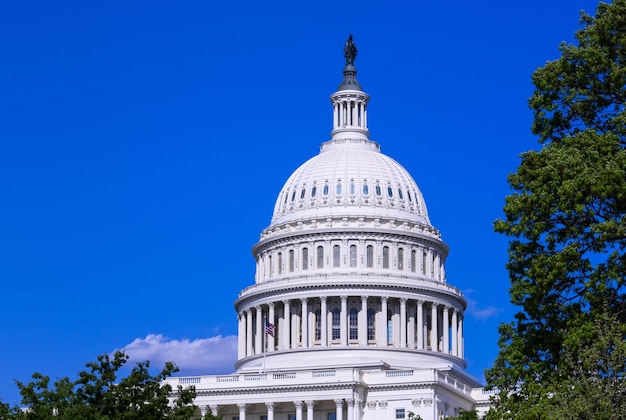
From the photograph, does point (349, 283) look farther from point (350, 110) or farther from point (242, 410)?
point (350, 110)

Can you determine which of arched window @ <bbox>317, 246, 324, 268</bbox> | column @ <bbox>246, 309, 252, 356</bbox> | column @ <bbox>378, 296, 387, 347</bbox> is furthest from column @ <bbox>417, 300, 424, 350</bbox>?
column @ <bbox>246, 309, 252, 356</bbox>

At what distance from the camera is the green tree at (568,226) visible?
54656 millimetres

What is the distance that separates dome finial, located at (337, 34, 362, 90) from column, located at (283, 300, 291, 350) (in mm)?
28711

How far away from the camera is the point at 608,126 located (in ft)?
193

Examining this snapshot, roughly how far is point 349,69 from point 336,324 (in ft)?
113

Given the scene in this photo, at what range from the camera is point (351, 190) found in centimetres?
16100

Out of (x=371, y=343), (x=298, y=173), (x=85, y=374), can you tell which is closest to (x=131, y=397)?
(x=85, y=374)

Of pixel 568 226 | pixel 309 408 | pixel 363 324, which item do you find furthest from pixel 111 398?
pixel 363 324

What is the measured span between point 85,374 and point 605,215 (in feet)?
109

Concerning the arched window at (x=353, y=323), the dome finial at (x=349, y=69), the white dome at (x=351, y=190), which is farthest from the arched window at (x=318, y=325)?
the dome finial at (x=349, y=69)

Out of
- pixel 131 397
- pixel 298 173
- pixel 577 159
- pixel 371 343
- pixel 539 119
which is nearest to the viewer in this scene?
pixel 577 159

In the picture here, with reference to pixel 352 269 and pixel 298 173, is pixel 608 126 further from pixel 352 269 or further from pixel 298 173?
pixel 298 173

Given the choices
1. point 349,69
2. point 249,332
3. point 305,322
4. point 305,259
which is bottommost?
point 305,322

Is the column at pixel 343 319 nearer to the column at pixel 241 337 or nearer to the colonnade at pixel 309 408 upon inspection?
the column at pixel 241 337
